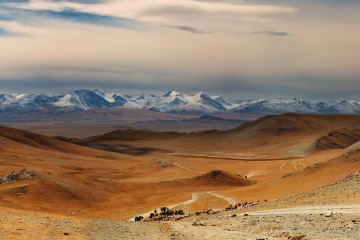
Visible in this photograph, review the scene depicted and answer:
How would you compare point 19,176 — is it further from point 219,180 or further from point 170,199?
point 219,180

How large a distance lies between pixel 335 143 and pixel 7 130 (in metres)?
120

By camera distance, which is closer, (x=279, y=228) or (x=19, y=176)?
(x=279, y=228)

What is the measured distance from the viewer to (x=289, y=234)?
24.4 m

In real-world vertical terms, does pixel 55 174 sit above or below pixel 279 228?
below

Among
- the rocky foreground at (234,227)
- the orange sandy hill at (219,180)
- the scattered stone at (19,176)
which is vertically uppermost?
the rocky foreground at (234,227)

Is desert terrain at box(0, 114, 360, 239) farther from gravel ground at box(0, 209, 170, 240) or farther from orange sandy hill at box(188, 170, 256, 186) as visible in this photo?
orange sandy hill at box(188, 170, 256, 186)

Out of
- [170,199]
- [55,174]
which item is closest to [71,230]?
[170,199]

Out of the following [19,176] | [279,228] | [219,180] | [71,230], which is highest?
[279,228]

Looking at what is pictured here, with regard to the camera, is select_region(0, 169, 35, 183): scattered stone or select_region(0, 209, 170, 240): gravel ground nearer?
select_region(0, 209, 170, 240): gravel ground

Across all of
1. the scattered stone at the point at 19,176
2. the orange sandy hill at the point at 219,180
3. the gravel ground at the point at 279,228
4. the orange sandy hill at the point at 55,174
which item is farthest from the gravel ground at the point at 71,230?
the orange sandy hill at the point at 219,180

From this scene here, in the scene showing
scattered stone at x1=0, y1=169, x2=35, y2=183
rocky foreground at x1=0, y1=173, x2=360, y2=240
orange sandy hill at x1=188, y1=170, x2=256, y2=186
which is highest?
rocky foreground at x1=0, y1=173, x2=360, y2=240

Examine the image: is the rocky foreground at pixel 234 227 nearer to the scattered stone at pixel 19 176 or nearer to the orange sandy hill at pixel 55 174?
the orange sandy hill at pixel 55 174

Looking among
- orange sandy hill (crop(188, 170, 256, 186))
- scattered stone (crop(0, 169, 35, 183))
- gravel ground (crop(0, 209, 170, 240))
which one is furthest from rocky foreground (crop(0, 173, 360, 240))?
orange sandy hill (crop(188, 170, 256, 186))

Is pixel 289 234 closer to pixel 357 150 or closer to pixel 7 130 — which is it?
pixel 357 150
